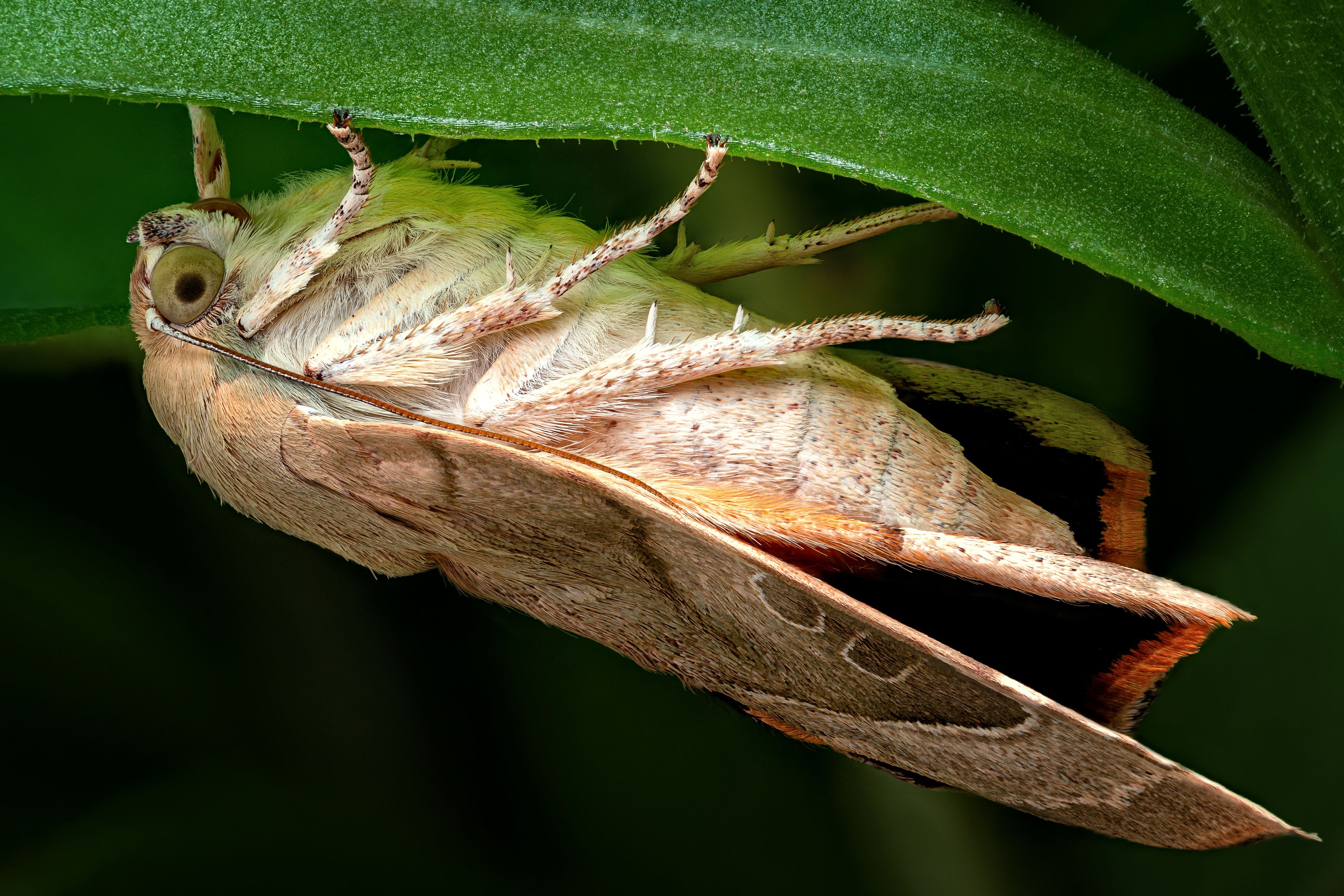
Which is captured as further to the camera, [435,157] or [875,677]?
[435,157]

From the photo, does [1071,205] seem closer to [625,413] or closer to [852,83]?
[852,83]

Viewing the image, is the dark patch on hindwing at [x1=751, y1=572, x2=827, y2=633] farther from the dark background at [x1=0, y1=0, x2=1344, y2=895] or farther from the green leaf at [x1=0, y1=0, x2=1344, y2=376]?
the dark background at [x1=0, y1=0, x2=1344, y2=895]

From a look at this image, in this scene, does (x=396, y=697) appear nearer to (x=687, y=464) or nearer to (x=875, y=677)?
(x=687, y=464)

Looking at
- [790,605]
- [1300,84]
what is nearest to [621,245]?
[790,605]

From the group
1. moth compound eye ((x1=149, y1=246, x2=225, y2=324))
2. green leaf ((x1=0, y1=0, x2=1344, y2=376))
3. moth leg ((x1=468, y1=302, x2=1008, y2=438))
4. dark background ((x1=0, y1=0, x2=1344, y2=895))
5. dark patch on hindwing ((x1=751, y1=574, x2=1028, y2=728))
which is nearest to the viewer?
dark patch on hindwing ((x1=751, y1=574, x2=1028, y2=728))

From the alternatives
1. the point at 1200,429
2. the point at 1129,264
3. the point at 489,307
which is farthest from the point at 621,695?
the point at 1129,264

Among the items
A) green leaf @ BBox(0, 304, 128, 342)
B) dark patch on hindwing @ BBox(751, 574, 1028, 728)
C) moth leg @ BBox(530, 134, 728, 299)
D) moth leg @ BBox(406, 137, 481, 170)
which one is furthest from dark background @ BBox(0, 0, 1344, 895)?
dark patch on hindwing @ BBox(751, 574, 1028, 728)
